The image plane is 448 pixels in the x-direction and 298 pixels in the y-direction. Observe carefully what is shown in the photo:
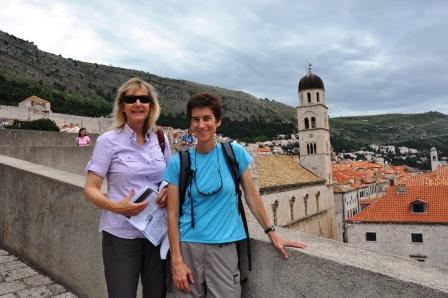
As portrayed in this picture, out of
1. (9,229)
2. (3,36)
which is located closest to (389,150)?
(3,36)

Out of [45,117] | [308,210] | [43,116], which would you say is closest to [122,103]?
[308,210]

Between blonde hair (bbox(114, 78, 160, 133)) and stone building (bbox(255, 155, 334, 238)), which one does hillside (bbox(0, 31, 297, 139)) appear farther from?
blonde hair (bbox(114, 78, 160, 133))

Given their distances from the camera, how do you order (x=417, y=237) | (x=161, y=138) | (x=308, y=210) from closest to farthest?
(x=161, y=138) → (x=417, y=237) → (x=308, y=210)

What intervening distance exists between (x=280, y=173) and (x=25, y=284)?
2766 cm

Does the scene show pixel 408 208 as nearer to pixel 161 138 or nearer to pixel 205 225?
pixel 161 138

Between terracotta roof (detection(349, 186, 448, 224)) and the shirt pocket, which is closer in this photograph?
the shirt pocket

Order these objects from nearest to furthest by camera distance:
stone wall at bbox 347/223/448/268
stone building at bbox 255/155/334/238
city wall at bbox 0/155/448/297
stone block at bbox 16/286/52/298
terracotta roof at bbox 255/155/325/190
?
city wall at bbox 0/155/448/297
stone block at bbox 16/286/52/298
stone wall at bbox 347/223/448/268
stone building at bbox 255/155/334/238
terracotta roof at bbox 255/155/325/190

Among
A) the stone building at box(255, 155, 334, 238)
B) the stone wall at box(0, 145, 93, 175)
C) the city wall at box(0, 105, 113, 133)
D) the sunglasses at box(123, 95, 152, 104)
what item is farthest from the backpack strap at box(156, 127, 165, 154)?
the city wall at box(0, 105, 113, 133)

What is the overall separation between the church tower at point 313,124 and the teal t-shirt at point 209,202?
39954 mm

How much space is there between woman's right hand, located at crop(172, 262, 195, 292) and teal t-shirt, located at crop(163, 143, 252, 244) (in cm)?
15

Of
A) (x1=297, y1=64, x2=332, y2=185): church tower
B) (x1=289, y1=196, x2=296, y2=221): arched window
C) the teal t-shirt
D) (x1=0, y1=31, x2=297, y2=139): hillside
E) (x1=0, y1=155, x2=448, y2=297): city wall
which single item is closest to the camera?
(x1=0, y1=155, x2=448, y2=297): city wall

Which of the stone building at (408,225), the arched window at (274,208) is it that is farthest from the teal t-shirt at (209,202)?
the stone building at (408,225)

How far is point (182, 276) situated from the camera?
7.36ft

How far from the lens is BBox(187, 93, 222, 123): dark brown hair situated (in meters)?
2.36
